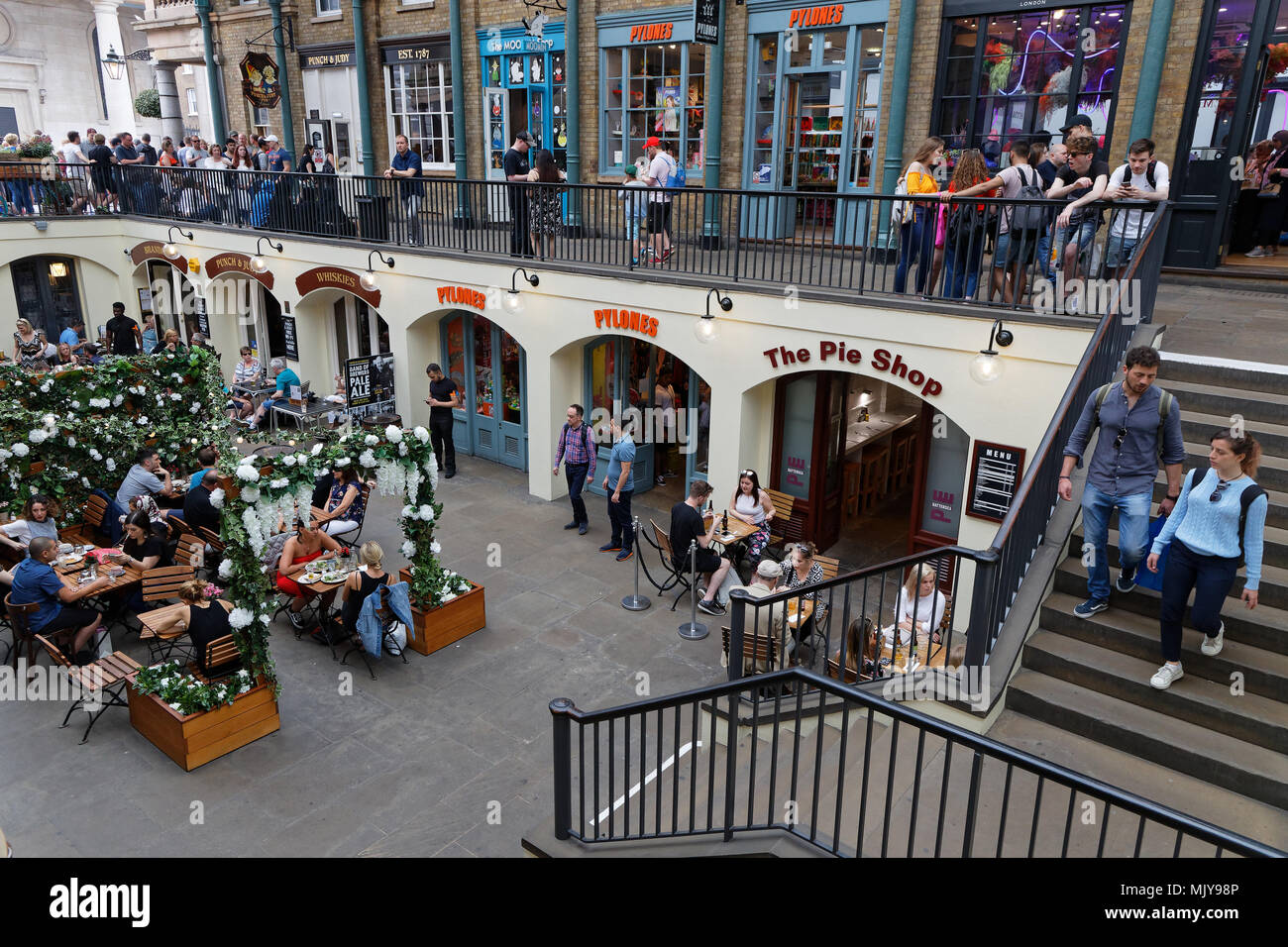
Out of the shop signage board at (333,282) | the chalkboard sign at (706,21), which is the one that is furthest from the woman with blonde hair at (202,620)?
the chalkboard sign at (706,21)

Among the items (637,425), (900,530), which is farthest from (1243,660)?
(637,425)

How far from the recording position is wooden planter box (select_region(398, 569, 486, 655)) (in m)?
9.22

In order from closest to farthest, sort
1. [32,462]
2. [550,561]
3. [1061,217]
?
[1061,217] → [32,462] → [550,561]

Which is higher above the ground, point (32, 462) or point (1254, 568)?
point (1254, 568)

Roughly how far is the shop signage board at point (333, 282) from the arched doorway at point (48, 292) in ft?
28.2

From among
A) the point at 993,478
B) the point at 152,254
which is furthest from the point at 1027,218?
the point at 152,254

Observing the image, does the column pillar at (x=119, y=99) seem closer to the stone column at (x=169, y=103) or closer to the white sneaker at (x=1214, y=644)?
the stone column at (x=169, y=103)

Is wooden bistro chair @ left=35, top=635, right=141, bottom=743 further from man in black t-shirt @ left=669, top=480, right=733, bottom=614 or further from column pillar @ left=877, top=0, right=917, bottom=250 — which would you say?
column pillar @ left=877, top=0, right=917, bottom=250

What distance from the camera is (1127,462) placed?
18.6 feet

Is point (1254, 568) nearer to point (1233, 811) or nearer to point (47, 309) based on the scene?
point (1233, 811)

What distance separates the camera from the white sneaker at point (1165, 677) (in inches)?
206

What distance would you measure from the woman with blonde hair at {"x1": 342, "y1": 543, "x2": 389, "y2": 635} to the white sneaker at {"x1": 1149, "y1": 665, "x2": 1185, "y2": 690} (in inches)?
249
